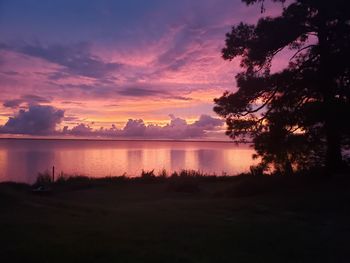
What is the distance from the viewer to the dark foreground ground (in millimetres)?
7762

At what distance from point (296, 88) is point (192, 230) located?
10121 millimetres

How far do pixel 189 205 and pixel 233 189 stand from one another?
4175mm

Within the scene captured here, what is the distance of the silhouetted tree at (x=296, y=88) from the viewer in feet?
55.7

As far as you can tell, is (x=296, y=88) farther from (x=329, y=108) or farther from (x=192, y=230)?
(x=192, y=230)

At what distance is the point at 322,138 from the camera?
17.7 meters

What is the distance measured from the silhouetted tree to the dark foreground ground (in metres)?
1.76

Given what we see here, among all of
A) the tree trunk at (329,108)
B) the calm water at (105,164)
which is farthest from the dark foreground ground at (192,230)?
the calm water at (105,164)

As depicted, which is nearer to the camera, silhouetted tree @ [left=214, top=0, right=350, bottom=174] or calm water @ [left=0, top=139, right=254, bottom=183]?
silhouetted tree @ [left=214, top=0, right=350, bottom=174]

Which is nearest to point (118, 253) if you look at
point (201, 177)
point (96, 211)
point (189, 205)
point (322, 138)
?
point (96, 211)

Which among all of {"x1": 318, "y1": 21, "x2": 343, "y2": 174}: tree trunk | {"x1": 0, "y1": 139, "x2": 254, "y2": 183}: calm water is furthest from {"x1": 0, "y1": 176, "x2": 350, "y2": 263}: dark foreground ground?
{"x1": 0, "y1": 139, "x2": 254, "y2": 183}: calm water

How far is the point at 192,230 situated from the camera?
10.2 metres

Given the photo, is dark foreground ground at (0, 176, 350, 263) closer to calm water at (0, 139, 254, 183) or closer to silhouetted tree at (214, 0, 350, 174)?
silhouetted tree at (214, 0, 350, 174)

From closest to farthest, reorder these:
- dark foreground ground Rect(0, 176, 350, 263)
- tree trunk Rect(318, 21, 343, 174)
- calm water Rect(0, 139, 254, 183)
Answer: dark foreground ground Rect(0, 176, 350, 263) < tree trunk Rect(318, 21, 343, 174) < calm water Rect(0, 139, 254, 183)

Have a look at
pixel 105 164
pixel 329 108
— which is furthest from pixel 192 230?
pixel 105 164
